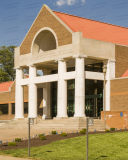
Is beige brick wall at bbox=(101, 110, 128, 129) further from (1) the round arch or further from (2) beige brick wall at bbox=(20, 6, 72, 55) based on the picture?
(1) the round arch

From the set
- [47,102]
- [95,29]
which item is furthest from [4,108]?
[95,29]

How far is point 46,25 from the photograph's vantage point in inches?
1759

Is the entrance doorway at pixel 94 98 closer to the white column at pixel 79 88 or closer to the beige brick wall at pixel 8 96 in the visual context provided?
the white column at pixel 79 88

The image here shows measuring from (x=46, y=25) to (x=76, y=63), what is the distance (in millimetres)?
8798

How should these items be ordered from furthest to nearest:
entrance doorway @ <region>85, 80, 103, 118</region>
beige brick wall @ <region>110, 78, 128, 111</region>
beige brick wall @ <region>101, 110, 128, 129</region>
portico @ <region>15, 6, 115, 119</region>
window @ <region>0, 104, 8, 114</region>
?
window @ <region>0, 104, 8, 114</region>
entrance doorway @ <region>85, 80, 103, 118</region>
beige brick wall @ <region>110, 78, 128, 111</region>
portico @ <region>15, 6, 115, 119</region>
beige brick wall @ <region>101, 110, 128, 129</region>

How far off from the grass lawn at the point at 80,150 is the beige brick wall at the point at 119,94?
19.0 metres

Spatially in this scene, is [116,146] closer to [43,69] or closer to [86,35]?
[86,35]

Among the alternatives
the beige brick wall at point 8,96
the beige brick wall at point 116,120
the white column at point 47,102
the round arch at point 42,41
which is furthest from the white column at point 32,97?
the beige brick wall at point 8,96

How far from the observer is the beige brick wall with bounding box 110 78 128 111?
39.6 meters

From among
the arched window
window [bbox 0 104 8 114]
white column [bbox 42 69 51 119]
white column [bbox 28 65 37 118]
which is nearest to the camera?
white column [bbox 28 65 37 118]

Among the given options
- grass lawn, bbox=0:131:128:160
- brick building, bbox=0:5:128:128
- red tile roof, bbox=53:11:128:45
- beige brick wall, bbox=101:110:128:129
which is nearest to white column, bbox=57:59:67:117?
brick building, bbox=0:5:128:128

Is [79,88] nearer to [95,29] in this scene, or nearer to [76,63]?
[76,63]

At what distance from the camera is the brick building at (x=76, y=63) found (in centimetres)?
3894

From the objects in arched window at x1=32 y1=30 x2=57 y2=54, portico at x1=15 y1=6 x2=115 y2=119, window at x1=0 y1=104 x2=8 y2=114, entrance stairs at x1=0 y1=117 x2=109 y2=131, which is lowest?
entrance stairs at x1=0 y1=117 x2=109 y2=131
